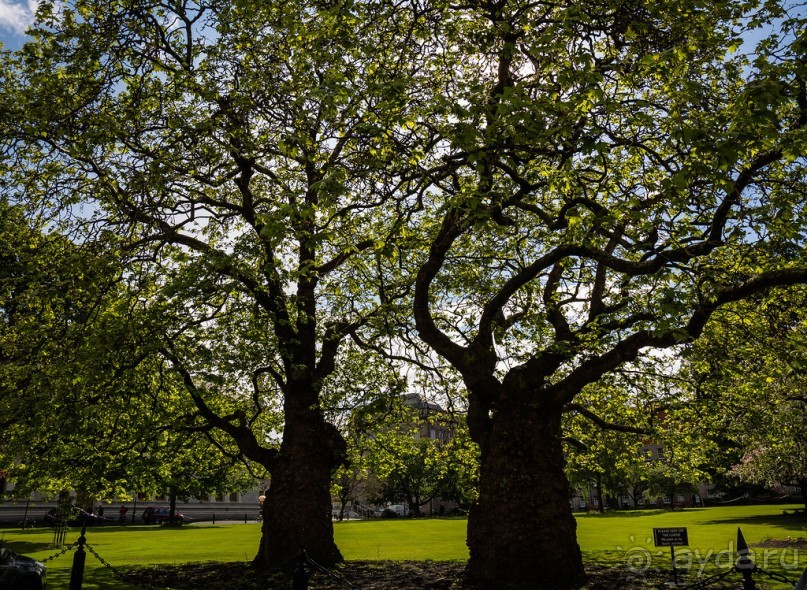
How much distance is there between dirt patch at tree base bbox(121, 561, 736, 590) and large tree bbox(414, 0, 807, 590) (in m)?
1.29

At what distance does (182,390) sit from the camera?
55.8 feet

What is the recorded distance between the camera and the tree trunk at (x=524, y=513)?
11.8m

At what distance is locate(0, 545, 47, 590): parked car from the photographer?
11.1 m

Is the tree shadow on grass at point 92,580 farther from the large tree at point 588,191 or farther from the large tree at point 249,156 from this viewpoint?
the large tree at point 588,191

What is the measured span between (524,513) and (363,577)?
5326 millimetres

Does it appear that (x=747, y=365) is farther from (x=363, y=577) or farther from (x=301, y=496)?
(x=301, y=496)

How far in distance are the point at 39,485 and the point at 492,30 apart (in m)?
16.9

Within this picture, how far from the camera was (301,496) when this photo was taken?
51.6 feet

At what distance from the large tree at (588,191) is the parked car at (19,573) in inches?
381

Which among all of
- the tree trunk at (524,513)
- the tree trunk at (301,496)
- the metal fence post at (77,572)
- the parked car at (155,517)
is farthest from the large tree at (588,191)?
the parked car at (155,517)

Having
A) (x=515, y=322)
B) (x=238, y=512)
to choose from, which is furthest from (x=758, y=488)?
(x=238, y=512)

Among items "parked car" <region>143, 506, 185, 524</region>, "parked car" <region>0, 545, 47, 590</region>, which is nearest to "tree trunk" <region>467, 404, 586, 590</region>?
"parked car" <region>0, 545, 47, 590</region>

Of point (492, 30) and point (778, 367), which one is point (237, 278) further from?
point (778, 367)

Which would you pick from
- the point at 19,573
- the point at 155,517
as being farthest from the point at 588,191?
the point at 155,517
